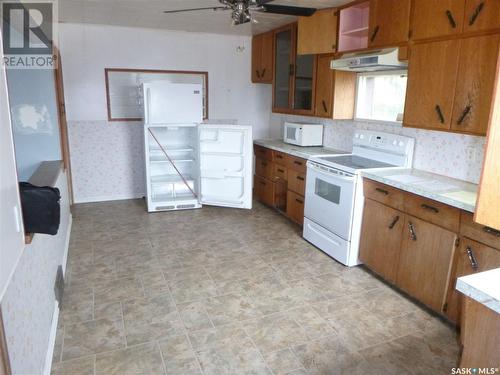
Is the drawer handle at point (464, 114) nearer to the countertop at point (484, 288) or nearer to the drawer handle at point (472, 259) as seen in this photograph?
the drawer handle at point (472, 259)

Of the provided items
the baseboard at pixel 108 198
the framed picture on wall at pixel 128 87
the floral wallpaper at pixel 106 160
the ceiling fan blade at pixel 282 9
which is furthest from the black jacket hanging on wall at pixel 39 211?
the baseboard at pixel 108 198

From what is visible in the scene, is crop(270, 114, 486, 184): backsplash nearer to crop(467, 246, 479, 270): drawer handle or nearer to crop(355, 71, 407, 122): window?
crop(355, 71, 407, 122): window

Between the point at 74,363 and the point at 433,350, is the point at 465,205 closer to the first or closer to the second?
the point at 433,350

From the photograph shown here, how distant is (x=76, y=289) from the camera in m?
2.91

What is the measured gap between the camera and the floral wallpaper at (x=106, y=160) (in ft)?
16.6

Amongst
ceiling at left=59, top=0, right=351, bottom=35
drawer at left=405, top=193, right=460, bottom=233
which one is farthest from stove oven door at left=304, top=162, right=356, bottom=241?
ceiling at left=59, top=0, right=351, bottom=35

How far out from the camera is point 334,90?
3.90 meters

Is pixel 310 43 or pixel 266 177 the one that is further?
pixel 266 177

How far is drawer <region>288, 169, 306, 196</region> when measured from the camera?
4.14 metres

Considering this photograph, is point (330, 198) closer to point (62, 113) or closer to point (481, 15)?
point (481, 15)

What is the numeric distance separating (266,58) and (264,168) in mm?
1521

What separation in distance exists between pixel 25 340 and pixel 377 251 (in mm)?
2501

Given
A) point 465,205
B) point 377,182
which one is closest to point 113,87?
point 377,182

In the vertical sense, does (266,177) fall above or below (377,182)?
below
